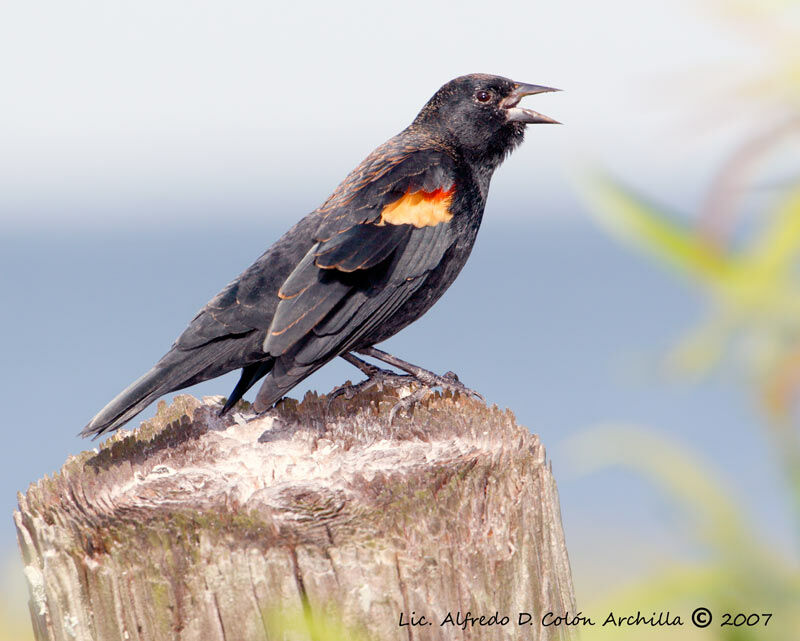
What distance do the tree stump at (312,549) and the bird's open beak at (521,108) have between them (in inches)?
88.5

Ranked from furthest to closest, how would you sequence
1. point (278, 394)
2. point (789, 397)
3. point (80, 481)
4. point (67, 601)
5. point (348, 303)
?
point (348, 303)
point (278, 394)
point (80, 481)
point (67, 601)
point (789, 397)

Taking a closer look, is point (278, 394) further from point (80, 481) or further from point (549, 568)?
point (549, 568)

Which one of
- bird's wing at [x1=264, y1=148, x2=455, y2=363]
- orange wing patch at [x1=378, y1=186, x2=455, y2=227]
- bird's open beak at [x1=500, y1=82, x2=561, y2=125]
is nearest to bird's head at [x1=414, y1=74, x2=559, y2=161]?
bird's open beak at [x1=500, y1=82, x2=561, y2=125]

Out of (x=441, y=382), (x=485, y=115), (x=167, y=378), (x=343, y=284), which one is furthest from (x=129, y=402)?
(x=485, y=115)

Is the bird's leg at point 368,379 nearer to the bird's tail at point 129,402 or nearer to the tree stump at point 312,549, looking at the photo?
the bird's tail at point 129,402

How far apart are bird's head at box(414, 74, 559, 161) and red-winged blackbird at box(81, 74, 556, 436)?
163 mm

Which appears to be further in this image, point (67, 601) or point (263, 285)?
point (263, 285)

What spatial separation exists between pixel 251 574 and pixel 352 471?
0.38 metres

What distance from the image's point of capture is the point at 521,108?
421cm

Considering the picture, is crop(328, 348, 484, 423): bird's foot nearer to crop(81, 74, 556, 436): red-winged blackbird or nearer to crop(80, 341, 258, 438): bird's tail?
crop(81, 74, 556, 436): red-winged blackbird

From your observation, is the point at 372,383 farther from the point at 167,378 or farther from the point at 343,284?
the point at 167,378

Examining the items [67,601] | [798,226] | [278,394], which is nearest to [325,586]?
[67,601]

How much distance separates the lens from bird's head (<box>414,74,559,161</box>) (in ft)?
13.7

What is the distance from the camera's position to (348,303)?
338 cm
